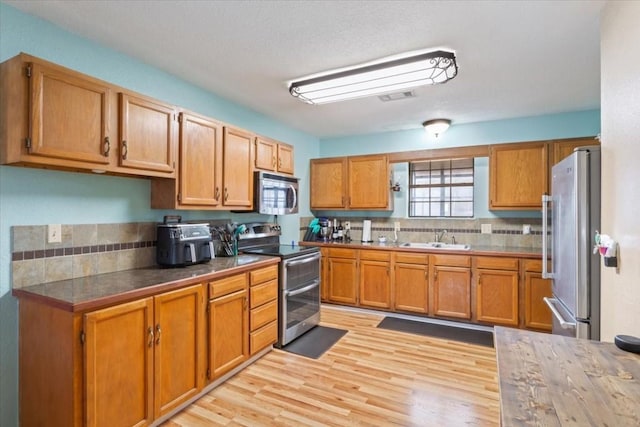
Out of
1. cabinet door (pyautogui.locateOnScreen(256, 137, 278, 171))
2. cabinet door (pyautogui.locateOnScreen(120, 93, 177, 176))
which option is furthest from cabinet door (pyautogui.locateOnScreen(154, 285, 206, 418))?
cabinet door (pyautogui.locateOnScreen(256, 137, 278, 171))

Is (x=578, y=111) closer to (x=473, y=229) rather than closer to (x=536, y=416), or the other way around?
(x=473, y=229)

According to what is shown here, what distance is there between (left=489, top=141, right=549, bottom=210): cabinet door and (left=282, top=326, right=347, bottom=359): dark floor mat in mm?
2390

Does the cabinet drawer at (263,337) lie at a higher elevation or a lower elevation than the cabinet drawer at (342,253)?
lower

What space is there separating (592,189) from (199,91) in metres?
3.13

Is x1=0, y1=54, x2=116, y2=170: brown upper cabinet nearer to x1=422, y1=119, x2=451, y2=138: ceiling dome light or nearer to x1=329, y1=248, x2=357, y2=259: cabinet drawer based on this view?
x1=329, y1=248, x2=357, y2=259: cabinet drawer

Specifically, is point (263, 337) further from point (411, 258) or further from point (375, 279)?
point (411, 258)

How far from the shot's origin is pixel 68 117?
180 centimetres

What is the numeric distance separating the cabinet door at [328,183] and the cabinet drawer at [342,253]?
66 centimetres

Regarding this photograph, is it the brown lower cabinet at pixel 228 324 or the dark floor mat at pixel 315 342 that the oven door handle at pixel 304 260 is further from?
the dark floor mat at pixel 315 342

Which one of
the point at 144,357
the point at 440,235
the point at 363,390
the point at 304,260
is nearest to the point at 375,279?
the point at 440,235

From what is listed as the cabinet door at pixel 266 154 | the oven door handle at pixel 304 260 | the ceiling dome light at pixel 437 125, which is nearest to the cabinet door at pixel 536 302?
the ceiling dome light at pixel 437 125

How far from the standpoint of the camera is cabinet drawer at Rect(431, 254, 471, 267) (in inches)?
143

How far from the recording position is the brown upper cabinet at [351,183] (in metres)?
4.37

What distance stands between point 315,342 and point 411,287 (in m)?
1.40
